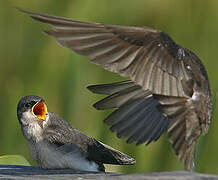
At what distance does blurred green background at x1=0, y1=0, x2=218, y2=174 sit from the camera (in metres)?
4.19

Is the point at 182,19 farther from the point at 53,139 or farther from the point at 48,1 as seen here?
the point at 53,139

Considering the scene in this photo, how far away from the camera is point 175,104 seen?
2.92 metres

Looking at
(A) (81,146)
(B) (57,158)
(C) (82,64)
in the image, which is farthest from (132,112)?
(C) (82,64)

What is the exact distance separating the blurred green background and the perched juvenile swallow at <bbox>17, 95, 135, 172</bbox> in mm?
581

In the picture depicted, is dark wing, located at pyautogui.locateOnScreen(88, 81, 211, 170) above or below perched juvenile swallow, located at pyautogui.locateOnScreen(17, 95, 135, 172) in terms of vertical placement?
above

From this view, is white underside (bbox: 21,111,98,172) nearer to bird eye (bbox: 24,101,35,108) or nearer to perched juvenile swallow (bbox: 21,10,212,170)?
bird eye (bbox: 24,101,35,108)

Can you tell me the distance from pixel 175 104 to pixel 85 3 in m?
1.77

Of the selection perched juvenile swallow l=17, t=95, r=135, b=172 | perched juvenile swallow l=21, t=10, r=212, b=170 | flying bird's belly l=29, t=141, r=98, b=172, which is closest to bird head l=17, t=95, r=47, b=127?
perched juvenile swallow l=17, t=95, r=135, b=172

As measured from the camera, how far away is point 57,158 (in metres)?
3.40

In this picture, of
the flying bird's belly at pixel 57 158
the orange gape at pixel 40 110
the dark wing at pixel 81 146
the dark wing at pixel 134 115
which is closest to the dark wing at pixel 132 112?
the dark wing at pixel 134 115

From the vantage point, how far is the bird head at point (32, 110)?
11.7ft

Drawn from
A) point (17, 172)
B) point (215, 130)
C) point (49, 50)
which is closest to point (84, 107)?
point (49, 50)

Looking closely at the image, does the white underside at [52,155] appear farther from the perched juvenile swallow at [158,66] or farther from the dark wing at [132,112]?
the perched juvenile swallow at [158,66]

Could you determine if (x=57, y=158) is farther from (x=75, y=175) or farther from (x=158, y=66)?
(x=158, y=66)
